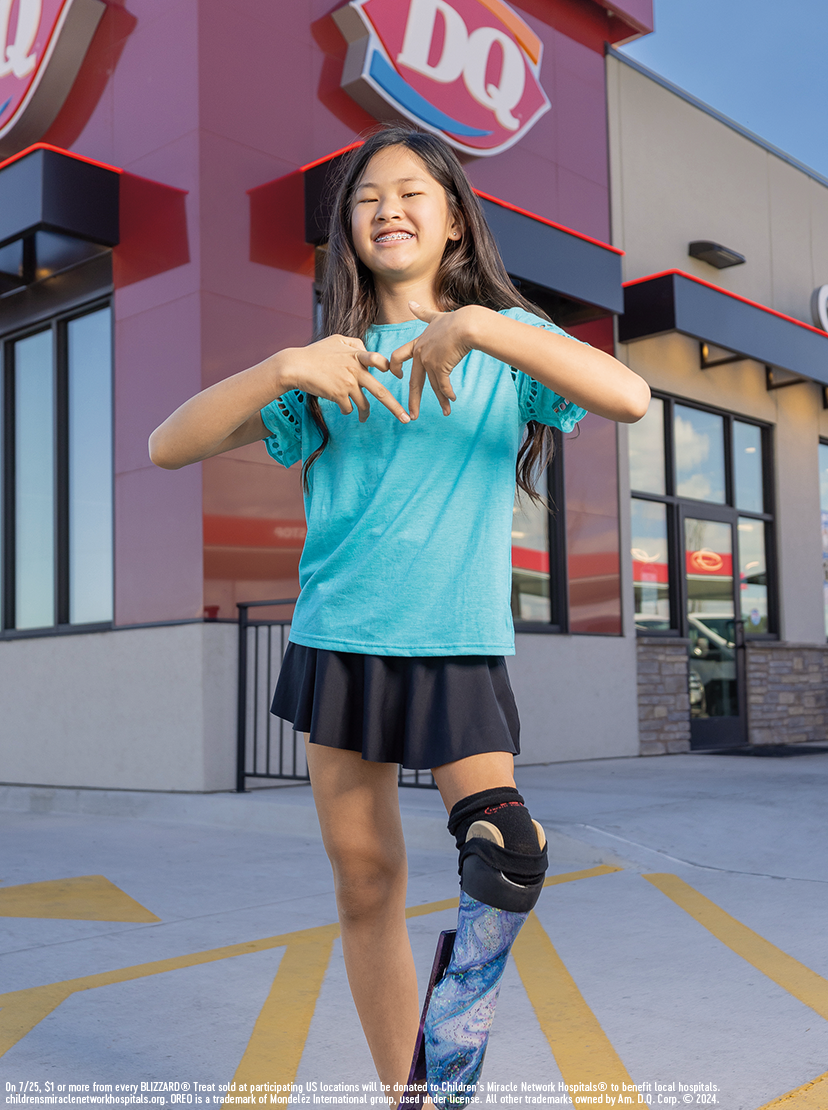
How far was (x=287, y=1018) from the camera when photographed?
2.70m

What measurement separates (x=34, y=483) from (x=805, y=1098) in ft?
25.6

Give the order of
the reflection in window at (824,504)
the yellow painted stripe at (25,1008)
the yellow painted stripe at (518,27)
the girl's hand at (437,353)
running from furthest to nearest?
1. the reflection in window at (824,504)
2. the yellow painted stripe at (518,27)
3. the yellow painted stripe at (25,1008)
4. the girl's hand at (437,353)

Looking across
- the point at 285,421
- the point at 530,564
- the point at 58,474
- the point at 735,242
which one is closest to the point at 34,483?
the point at 58,474

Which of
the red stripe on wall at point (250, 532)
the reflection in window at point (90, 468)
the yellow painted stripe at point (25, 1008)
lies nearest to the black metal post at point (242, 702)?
the red stripe on wall at point (250, 532)

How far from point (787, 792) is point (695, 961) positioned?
3.52 meters

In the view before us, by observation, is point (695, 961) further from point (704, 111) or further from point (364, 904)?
point (704, 111)

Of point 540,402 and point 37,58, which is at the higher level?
point 37,58

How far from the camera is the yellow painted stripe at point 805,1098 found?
6.95 ft

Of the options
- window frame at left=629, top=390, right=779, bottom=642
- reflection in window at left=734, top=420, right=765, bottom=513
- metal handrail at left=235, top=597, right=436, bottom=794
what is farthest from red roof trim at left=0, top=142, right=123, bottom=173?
reflection in window at left=734, top=420, right=765, bottom=513

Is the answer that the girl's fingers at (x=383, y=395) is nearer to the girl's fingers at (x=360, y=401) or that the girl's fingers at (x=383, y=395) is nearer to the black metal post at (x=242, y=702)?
the girl's fingers at (x=360, y=401)

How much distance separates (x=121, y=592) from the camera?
24.5 feet

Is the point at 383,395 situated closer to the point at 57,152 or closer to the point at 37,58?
the point at 57,152

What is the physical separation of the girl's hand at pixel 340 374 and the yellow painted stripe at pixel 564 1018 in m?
1.54

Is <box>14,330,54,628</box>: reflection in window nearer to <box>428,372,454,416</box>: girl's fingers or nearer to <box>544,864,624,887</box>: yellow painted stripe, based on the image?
<box>544,864,624,887</box>: yellow painted stripe
